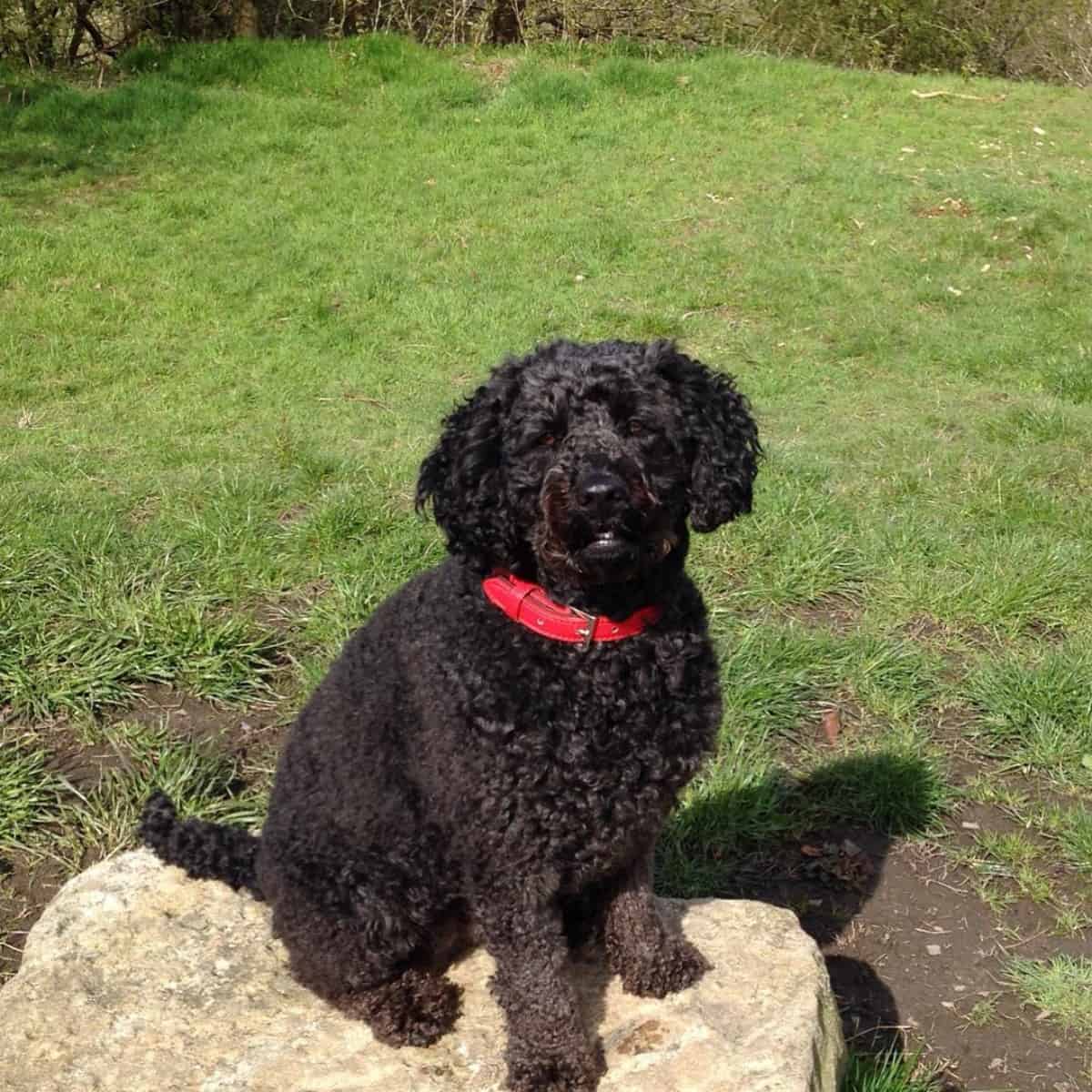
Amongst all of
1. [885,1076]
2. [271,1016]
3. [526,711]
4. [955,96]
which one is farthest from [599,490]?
[955,96]

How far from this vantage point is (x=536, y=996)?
2662 mm

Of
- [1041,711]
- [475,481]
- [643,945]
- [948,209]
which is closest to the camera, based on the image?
[475,481]

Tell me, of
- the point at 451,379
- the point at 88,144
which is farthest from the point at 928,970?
the point at 88,144

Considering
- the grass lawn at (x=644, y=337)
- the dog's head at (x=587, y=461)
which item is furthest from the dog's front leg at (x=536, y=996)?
the grass lawn at (x=644, y=337)

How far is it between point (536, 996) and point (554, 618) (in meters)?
0.80

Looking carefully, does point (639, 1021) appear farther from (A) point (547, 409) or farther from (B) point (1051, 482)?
(B) point (1051, 482)

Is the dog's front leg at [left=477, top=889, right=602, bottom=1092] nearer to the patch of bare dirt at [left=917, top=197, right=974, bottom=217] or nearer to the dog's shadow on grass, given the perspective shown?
the dog's shadow on grass

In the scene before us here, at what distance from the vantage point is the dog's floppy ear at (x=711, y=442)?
260 centimetres

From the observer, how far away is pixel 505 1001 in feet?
8.91

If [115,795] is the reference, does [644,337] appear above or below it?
above

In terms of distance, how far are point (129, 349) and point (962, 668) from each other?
5682 mm

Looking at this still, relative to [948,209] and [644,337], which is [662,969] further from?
[948,209]

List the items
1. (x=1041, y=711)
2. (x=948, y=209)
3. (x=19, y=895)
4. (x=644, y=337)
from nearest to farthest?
1. (x=19, y=895)
2. (x=1041, y=711)
3. (x=644, y=337)
4. (x=948, y=209)

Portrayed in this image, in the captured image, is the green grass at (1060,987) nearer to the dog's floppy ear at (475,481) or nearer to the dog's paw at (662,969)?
the dog's paw at (662,969)
